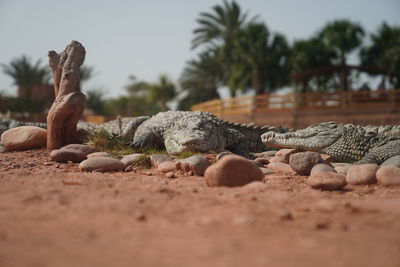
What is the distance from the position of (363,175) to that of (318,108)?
14.5 metres

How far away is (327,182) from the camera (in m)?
3.39

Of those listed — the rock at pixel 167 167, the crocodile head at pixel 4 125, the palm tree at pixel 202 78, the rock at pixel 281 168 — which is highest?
the palm tree at pixel 202 78

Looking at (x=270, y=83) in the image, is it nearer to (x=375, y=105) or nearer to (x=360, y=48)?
(x=360, y=48)

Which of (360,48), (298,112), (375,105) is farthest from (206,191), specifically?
(360,48)

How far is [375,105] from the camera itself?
17031 millimetres

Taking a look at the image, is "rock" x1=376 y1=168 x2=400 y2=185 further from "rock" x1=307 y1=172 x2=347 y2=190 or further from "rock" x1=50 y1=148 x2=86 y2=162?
"rock" x1=50 y1=148 x2=86 y2=162

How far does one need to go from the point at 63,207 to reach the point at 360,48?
28.1 metres

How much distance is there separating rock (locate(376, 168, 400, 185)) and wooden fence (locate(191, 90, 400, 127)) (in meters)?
13.3

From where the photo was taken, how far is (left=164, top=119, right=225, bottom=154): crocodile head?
5305mm

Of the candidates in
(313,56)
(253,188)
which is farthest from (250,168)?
(313,56)

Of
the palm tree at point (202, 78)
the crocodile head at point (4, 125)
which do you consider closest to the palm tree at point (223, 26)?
the palm tree at point (202, 78)

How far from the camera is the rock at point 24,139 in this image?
21.4ft

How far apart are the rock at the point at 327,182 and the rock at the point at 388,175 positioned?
491 mm

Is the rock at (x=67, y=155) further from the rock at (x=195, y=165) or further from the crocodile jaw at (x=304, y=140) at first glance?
the crocodile jaw at (x=304, y=140)
